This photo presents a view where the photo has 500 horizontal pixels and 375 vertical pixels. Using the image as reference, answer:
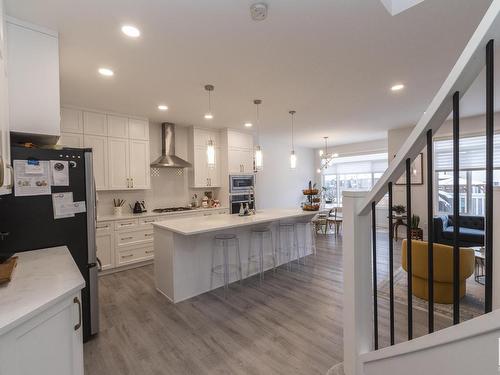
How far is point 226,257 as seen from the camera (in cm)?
332

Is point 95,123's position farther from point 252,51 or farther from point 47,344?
point 47,344

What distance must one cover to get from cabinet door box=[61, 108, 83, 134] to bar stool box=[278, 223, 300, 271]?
11.9 ft

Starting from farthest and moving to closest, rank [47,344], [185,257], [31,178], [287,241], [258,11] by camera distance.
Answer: [287,241] < [185,257] < [31,178] < [258,11] < [47,344]

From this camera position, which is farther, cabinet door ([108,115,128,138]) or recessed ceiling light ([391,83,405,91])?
cabinet door ([108,115,128,138])

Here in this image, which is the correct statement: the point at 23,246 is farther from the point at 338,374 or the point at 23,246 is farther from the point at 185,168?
the point at 185,168

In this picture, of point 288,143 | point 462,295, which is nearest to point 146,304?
point 462,295

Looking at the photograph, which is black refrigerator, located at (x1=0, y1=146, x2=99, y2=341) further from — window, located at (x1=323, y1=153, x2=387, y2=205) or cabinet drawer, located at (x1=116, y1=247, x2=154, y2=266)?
window, located at (x1=323, y1=153, x2=387, y2=205)

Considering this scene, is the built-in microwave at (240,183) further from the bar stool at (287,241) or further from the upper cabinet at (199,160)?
the bar stool at (287,241)

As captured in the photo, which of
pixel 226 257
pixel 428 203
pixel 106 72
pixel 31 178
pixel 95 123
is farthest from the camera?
pixel 95 123

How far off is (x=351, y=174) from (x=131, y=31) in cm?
759

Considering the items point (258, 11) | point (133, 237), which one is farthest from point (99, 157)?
point (258, 11)

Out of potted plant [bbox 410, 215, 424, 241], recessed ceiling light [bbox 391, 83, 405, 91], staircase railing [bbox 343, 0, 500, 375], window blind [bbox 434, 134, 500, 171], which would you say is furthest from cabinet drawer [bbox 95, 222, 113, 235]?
window blind [bbox 434, 134, 500, 171]

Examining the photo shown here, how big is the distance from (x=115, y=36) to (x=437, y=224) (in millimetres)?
5766

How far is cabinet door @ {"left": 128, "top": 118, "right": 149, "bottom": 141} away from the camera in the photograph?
14.9 feet
